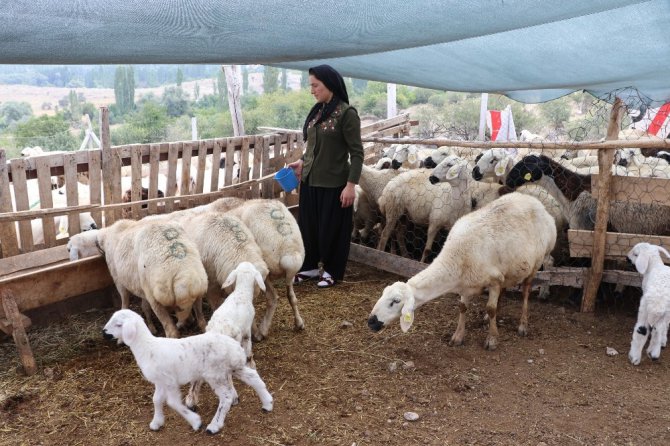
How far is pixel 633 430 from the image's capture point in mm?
3643

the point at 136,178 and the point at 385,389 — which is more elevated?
the point at 136,178

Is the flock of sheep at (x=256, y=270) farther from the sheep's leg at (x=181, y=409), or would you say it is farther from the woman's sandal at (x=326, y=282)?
the woman's sandal at (x=326, y=282)

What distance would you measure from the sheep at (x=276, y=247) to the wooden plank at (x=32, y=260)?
1976 mm

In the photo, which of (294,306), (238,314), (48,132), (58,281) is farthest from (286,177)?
(48,132)

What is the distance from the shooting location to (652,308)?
4.25 meters


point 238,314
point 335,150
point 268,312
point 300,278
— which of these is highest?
point 335,150

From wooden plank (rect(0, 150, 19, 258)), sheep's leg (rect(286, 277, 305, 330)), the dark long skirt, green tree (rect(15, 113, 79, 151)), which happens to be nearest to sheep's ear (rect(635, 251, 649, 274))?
the dark long skirt

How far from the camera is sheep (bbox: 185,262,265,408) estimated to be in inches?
152

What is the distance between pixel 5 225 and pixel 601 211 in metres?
5.68

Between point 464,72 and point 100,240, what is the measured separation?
3571 millimetres

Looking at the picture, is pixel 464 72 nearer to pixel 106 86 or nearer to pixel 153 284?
pixel 153 284

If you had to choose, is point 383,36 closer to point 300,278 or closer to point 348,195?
point 348,195

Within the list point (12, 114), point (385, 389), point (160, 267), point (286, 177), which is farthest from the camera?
point (12, 114)

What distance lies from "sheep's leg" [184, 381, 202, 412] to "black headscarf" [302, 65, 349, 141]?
2956 mm
